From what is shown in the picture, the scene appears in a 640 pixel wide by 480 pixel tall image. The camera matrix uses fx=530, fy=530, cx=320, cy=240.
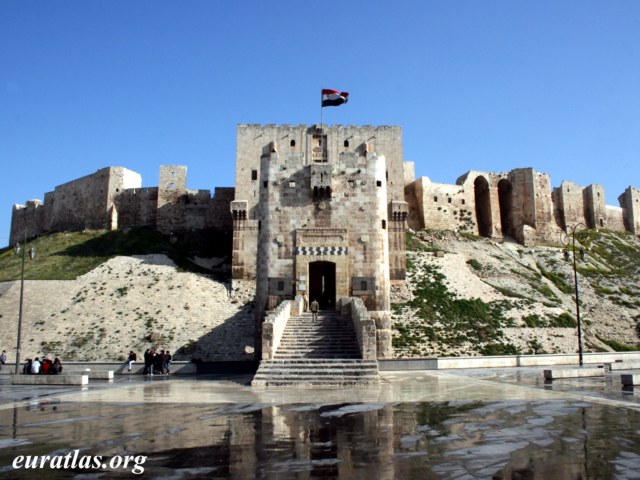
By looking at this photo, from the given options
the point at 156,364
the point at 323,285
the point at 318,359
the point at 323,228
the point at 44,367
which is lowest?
the point at 156,364

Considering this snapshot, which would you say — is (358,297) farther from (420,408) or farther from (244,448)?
(244,448)

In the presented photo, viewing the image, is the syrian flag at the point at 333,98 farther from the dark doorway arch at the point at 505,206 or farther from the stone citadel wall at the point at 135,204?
the dark doorway arch at the point at 505,206

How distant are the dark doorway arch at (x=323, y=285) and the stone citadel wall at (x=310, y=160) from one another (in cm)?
1340

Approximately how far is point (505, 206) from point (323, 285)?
135 ft

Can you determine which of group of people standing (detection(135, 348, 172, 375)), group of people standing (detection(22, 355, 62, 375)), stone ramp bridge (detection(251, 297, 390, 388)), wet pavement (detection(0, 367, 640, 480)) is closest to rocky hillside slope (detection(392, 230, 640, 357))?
stone ramp bridge (detection(251, 297, 390, 388))

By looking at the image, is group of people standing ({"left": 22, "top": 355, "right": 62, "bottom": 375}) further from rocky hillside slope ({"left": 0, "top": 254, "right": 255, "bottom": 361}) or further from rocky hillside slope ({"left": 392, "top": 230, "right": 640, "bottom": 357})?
rocky hillside slope ({"left": 392, "top": 230, "right": 640, "bottom": 357})

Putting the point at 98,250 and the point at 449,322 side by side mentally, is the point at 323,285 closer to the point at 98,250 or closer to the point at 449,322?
the point at 449,322

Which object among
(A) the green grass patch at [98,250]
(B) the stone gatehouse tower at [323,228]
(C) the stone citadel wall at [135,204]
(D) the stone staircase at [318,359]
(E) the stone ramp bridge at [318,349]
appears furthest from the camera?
(C) the stone citadel wall at [135,204]

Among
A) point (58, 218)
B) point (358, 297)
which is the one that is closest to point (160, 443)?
point (358, 297)

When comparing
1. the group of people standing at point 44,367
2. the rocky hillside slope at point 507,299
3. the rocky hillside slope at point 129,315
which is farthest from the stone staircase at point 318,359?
the rocky hillside slope at point 129,315

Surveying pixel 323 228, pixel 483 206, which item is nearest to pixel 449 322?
pixel 323 228

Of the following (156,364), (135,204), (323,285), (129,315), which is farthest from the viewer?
(135,204)

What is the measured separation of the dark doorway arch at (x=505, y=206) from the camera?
6169cm

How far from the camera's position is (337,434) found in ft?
27.0
